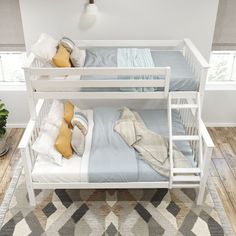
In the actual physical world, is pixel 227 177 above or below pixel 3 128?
below

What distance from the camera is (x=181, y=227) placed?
7.86 feet

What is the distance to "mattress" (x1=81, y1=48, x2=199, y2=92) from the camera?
2578 mm

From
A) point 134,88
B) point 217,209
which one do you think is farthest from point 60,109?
point 217,209

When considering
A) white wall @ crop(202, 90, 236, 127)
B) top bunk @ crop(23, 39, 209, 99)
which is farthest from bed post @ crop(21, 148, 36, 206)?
white wall @ crop(202, 90, 236, 127)

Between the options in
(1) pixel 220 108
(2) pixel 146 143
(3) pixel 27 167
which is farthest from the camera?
(1) pixel 220 108

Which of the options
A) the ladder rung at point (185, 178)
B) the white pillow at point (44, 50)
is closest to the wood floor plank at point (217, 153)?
the ladder rung at point (185, 178)

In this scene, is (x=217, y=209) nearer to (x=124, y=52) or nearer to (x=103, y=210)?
(x=103, y=210)

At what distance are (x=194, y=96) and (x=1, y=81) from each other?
2.36 m

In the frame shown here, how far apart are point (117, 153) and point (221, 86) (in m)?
1.80

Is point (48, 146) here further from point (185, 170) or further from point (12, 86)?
point (12, 86)

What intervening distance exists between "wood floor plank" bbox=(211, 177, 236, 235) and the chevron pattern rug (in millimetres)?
111

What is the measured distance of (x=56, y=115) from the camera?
2.71 m

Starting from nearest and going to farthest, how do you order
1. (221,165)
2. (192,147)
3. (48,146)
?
(48,146) < (192,147) < (221,165)

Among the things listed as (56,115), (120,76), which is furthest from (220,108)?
(56,115)
